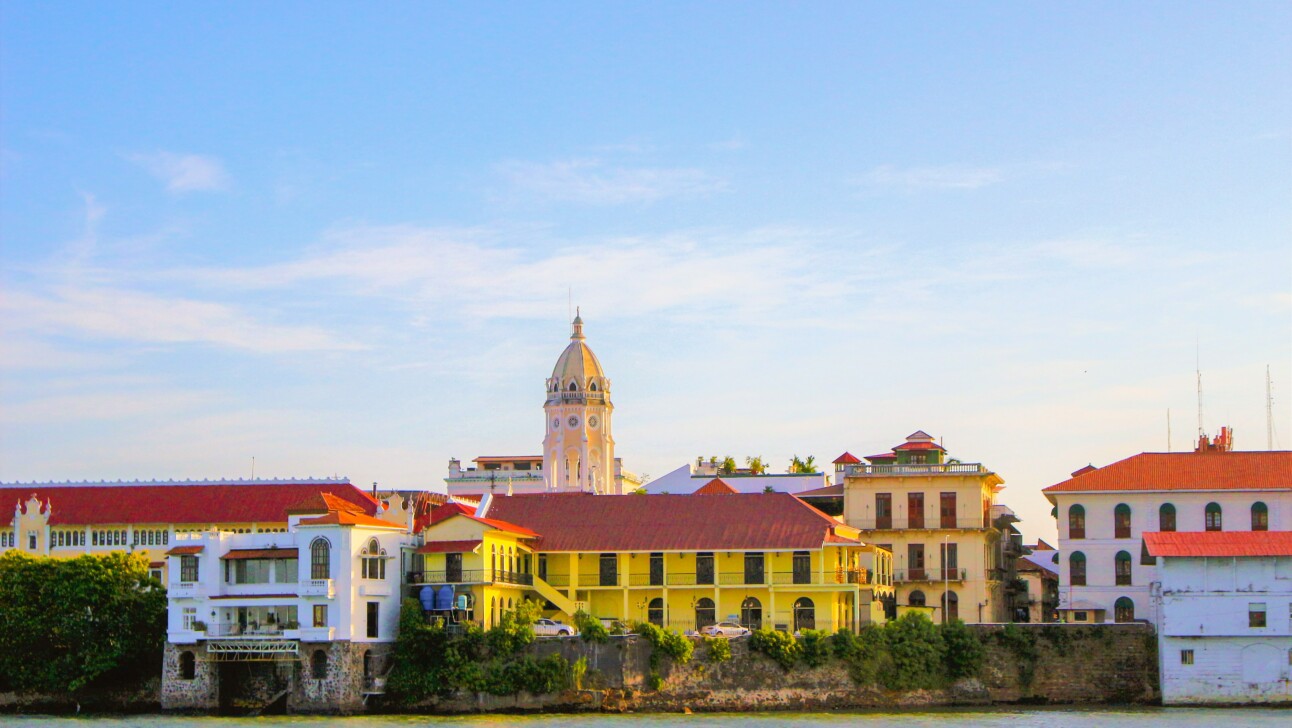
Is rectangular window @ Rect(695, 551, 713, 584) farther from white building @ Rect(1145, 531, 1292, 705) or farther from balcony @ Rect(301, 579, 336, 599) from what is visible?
white building @ Rect(1145, 531, 1292, 705)

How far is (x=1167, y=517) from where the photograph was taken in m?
78.2

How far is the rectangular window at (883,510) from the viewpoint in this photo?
3342 inches

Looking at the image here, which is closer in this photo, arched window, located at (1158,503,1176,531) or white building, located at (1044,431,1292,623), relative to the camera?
white building, located at (1044,431,1292,623)

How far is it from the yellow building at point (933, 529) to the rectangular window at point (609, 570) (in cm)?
1362

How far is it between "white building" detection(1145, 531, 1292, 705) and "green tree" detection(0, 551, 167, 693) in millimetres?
36556

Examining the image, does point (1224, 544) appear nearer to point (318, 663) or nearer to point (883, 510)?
point (883, 510)

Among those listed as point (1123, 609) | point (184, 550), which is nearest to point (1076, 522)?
point (1123, 609)

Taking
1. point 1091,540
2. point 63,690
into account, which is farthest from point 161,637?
point 1091,540

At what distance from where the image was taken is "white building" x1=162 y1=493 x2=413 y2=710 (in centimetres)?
6644

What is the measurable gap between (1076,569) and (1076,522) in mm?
1960

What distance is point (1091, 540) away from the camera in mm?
78875

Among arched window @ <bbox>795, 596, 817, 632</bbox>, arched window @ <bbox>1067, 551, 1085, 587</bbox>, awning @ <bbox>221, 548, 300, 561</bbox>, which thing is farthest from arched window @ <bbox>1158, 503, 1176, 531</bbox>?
awning @ <bbox>221, 548, 300, 561</bbox>

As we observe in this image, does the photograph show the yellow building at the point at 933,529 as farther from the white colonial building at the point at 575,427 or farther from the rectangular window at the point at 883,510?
the white colonial building at the point at 575,427

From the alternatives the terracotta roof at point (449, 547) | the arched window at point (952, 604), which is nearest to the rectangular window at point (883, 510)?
the arched window at point (952, 604)
